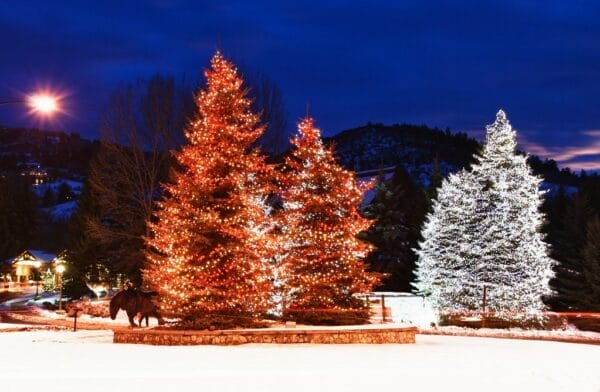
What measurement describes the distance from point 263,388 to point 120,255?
104 ft

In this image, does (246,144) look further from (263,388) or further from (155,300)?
(263,388)

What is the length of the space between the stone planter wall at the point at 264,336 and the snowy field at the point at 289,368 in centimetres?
52

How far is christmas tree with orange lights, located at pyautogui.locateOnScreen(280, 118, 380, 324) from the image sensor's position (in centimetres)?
2047

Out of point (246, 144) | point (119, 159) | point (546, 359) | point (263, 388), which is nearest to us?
point (263, 388)

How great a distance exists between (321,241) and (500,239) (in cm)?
1268

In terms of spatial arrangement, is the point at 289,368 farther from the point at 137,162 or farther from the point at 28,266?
the point at 28,266

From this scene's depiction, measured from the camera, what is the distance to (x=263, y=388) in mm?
9922

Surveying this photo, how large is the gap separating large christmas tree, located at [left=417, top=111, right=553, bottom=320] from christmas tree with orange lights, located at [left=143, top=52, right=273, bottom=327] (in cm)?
1470

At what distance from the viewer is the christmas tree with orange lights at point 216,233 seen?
18.0m

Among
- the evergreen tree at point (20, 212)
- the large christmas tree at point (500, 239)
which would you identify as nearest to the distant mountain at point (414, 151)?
the evergreen tree at point (20, 212)

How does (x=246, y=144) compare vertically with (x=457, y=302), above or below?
above

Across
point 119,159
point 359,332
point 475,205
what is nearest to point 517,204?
point 475,205

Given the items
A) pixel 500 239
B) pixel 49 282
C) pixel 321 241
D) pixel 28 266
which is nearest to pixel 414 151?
pixel 28 266

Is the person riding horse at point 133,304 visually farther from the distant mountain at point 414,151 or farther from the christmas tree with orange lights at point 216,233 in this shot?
the distant mountain at point 414,151
